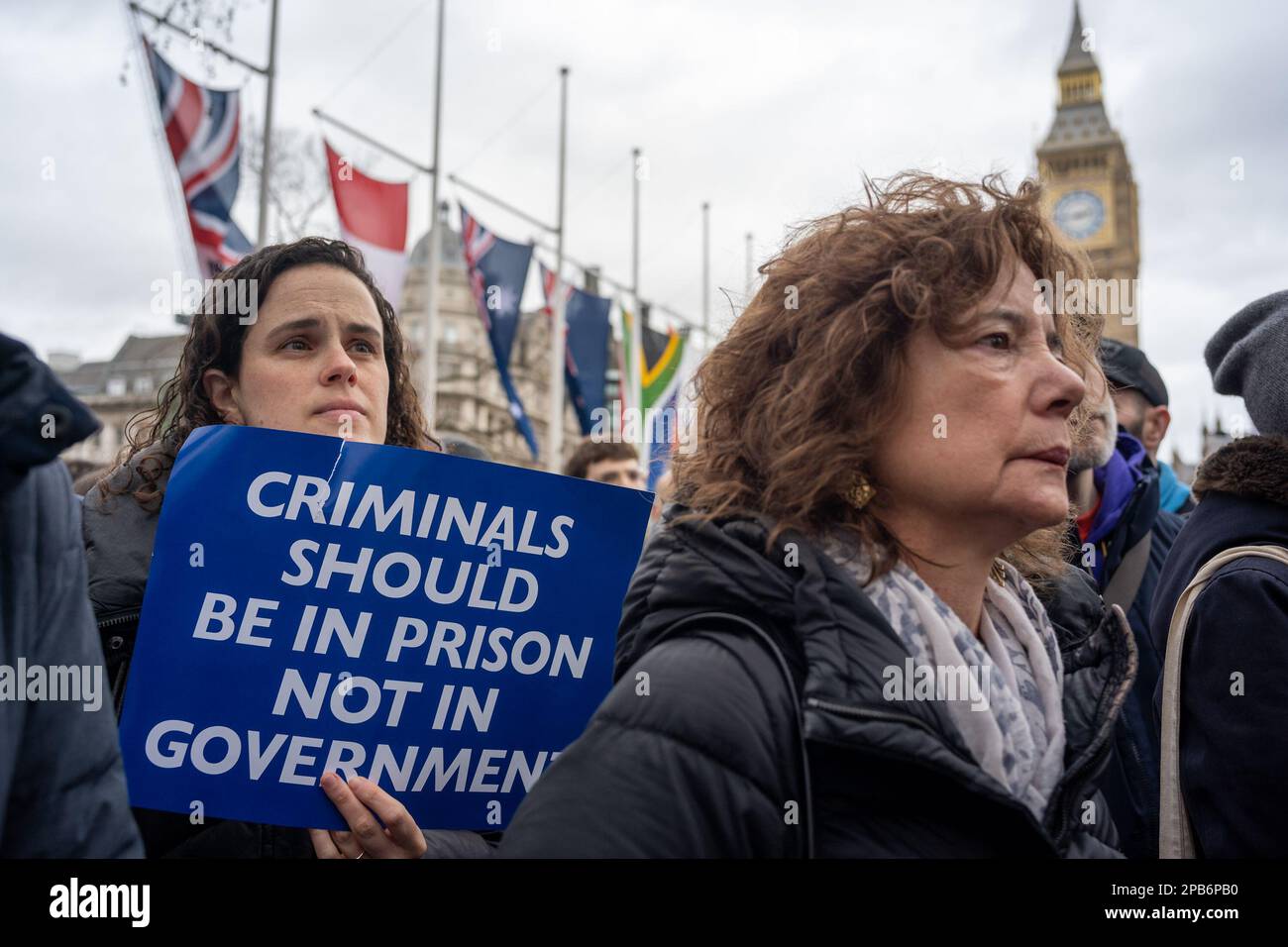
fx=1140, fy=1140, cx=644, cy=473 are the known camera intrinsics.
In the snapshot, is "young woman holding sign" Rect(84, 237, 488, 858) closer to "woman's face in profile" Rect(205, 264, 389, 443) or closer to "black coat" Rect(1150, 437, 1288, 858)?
"woman's face in profile" Rect(205, 264, 389, 443)

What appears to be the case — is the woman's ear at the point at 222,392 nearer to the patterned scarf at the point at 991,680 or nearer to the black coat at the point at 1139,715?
the patterned scarf at the point at 991,680

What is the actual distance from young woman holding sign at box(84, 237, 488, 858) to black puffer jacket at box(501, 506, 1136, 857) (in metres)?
0.56

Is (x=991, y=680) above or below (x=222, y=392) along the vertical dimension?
below

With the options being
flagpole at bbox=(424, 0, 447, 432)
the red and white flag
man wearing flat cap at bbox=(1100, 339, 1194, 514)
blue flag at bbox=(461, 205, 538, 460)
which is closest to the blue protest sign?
man wearing flat cap at bbox=(1100, 339, 1194, 514)

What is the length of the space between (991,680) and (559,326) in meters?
16.5

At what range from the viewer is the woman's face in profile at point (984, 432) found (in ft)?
6.11

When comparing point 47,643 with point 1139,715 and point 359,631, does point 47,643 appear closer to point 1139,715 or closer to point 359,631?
point 359,631

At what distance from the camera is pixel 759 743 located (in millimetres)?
1471

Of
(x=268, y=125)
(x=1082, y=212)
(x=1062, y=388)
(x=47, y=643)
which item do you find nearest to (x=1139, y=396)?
(x=1062, y=388)

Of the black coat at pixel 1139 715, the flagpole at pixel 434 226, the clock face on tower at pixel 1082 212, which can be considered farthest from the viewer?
the clock face on tower at pixel 1082 212

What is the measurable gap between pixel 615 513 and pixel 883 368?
61 centimetres

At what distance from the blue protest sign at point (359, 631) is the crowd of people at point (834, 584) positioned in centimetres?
9

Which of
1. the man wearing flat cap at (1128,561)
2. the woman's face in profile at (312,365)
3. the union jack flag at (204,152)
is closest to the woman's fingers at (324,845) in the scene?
the woman's face in profile at (312,365)
